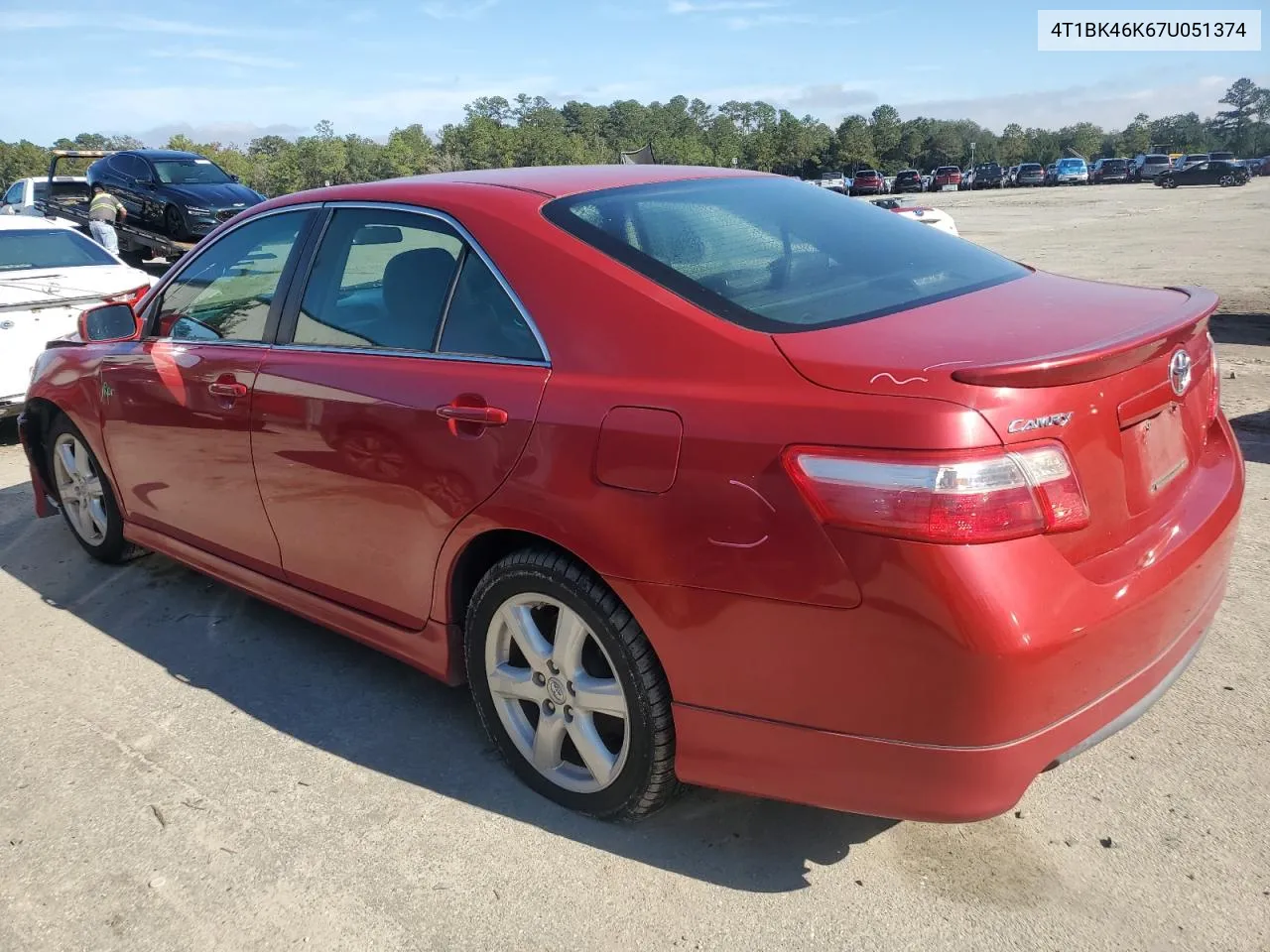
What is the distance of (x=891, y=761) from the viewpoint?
2.13m

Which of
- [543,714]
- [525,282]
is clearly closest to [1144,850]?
[543,714]

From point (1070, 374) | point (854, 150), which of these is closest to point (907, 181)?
point (854, 150)

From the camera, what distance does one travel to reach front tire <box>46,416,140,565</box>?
4656 mm

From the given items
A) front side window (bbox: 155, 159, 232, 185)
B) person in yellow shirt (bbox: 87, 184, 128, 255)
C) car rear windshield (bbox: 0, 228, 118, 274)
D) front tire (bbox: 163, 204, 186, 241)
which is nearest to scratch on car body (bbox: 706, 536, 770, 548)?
car rear windshield (bbox: 0, 228, 118, 274)

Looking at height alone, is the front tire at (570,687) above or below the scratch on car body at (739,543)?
below

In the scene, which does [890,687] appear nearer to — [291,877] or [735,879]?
[735,879]

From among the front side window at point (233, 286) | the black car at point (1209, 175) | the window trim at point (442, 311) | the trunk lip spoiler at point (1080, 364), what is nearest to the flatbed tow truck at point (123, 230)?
the front side window at point (233, 286)

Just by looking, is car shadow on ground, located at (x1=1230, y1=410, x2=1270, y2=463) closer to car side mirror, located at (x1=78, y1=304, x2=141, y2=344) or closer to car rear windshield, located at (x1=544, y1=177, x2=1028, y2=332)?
Answer: car rear windshield, located at (x1=544, y1=177, x2=1028, y2=332)

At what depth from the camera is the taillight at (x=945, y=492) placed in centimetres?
197

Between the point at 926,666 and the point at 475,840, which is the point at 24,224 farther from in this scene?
the point at 926,666

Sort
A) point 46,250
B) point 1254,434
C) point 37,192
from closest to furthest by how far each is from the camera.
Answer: point 1254,434, point 46,250, point 37,192

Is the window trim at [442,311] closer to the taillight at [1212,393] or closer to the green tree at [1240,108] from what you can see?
the taillight at [1212,393]

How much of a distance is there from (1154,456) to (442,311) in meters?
1.90

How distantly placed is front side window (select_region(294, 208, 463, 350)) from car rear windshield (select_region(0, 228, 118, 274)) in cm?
617
